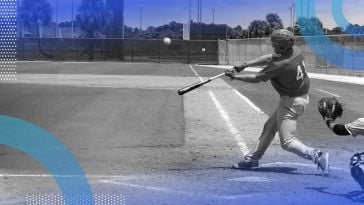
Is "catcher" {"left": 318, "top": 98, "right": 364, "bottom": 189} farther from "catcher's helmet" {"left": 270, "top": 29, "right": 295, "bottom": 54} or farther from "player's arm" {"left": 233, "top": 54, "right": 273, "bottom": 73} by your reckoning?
"player's arm" {"left": 233, "top": 54, "right": 273, "bottom": 73}

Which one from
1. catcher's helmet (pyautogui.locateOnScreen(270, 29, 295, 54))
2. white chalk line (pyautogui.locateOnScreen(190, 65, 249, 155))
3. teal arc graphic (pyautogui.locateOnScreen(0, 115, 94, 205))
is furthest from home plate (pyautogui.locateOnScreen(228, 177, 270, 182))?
white chalk line (pyautogui.locateOnScreen(190, 65, 249, 155))

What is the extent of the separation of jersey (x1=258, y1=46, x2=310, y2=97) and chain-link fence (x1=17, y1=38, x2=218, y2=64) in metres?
60.7

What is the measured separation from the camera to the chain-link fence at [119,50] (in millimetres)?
66188

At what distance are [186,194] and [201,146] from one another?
3.41 meters

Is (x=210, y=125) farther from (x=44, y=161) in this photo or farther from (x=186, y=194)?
(x=186, y=194)

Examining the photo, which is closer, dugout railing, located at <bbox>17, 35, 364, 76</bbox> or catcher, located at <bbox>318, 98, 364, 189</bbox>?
catcher, located at <bbox>318, 98, 364, 189</bbox>

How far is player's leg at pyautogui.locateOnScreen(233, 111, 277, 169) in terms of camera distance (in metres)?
7.30

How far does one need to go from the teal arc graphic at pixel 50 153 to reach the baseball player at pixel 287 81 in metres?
2.17

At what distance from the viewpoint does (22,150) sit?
8.81 m

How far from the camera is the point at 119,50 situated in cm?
6900

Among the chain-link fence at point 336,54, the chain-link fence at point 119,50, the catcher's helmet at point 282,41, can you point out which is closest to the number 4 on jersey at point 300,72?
the catcher's helmet at point 282,41

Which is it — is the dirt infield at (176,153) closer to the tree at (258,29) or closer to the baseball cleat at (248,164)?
the baseball cleat at (248,164)

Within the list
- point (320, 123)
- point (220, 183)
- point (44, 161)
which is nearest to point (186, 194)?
point (220, 183)

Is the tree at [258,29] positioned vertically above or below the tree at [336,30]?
above
